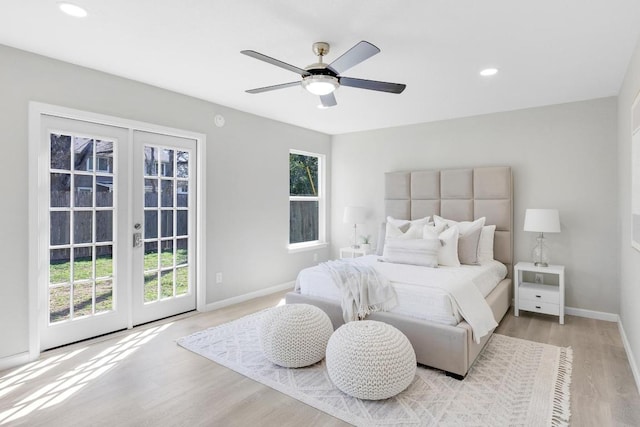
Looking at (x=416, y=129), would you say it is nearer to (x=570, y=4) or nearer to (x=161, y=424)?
(x=570, y=4)

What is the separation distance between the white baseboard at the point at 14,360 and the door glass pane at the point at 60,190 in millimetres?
1212

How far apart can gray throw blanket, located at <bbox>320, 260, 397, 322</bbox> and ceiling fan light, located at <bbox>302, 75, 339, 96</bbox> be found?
1597mm

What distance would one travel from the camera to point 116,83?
329 cm

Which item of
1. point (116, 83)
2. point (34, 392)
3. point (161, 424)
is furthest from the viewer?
point (116, 83)

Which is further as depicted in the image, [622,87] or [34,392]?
[622,87]

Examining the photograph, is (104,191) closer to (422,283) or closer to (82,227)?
(82,227)

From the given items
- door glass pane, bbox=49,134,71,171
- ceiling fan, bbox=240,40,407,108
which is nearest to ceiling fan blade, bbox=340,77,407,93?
ceiling fan, bbox=240,40,407,108

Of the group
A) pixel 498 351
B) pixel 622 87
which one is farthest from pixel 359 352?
pixel 622 87

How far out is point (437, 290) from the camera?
271cm

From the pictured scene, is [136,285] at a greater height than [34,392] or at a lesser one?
greater

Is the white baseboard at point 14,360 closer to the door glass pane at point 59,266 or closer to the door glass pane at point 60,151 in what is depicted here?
the door glass pane at point 59,266

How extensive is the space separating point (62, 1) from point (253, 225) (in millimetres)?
3019

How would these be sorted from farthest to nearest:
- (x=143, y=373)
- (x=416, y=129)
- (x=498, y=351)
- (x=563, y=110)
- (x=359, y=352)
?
(x=416, y=129), (x=563, y=110), (x=498, y=351), (x=143, y=373), (x=359, y=352)

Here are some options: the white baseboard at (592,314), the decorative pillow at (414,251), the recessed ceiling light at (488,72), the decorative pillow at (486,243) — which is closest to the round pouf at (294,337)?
the decorative pillow at (414,251)
